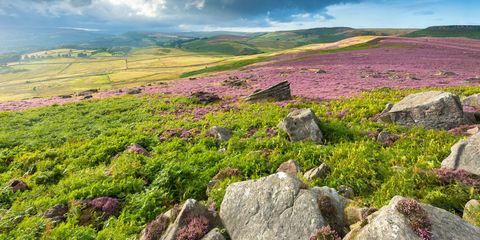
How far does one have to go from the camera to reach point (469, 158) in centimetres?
995

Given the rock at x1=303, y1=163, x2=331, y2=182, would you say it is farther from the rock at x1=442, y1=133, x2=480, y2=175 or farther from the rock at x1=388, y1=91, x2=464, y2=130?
the rock at x1=388, y1=91, x2=464, y2=130

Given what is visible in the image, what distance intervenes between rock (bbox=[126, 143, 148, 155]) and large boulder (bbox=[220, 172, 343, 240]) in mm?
9872

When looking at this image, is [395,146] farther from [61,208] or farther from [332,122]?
[61,208]

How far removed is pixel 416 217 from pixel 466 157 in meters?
6.88

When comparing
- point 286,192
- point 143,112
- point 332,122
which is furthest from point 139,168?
point 143,112

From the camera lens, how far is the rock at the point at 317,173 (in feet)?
36.1

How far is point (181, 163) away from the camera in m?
13.8

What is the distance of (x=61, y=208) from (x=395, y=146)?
1513cm

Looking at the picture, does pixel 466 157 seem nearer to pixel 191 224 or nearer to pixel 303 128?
pixel 303 128

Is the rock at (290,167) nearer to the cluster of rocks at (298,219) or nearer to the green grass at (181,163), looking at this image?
the green grass at (181,163)

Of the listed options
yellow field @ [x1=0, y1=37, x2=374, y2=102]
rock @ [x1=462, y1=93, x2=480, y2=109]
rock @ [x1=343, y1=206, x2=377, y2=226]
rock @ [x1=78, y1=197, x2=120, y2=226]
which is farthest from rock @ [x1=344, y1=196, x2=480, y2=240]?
yellow field @ [x1=0, y1=37, x2=374, y2=102]

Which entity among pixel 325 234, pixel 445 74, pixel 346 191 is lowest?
pixel 346 191

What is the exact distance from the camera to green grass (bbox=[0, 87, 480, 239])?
9.81 meters

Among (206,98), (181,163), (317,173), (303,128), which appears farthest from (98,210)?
(206,98)
